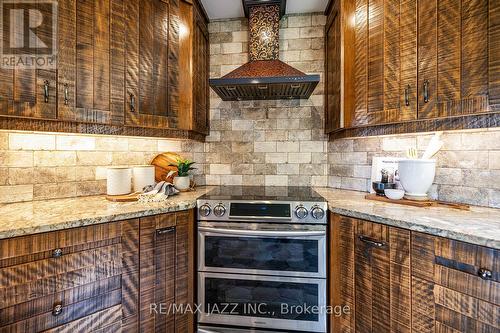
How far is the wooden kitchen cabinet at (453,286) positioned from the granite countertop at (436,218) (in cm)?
4

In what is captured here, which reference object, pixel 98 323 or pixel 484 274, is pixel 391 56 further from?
pixel 98 323

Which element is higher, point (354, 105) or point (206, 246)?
point (354, 105)

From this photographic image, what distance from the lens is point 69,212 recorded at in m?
1.27

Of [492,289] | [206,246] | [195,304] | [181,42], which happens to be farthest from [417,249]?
[181,42]

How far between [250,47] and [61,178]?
1.91 meters

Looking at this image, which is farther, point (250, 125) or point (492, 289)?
point (250, 125)

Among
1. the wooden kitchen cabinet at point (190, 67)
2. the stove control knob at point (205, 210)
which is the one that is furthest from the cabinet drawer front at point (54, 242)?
the wooden kitchen cabinet at point (190, 67)

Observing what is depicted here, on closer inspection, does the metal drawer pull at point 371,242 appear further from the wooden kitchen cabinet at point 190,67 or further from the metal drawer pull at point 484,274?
the wooden kitchen cabinet at point 190,67

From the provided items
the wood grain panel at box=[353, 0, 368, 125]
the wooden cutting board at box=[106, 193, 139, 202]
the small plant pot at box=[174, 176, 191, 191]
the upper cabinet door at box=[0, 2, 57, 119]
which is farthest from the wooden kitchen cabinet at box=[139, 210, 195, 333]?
the wood grain panel at box=[353, 0, 368, 125]

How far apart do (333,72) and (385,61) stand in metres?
0.51

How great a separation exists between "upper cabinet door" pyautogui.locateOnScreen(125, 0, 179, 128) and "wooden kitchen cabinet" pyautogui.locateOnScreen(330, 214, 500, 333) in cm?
153

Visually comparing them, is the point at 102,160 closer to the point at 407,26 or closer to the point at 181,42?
the point at 181,42

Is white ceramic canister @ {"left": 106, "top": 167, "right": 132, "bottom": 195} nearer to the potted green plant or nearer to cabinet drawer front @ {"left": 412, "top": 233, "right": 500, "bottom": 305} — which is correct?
the potted green plant

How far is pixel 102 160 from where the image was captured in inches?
72.5
